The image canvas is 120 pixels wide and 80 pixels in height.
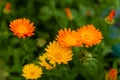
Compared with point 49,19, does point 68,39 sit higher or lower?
lower

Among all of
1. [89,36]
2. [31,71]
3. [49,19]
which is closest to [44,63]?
[31,71]

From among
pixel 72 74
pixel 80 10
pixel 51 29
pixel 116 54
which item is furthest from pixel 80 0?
pixel 72 74

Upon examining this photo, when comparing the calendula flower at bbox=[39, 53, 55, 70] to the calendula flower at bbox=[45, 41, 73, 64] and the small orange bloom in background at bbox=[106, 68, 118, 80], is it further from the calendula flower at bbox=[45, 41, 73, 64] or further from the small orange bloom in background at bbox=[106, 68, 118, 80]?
the small orange bloom in background at bbox=[106, 68, 118, 80]

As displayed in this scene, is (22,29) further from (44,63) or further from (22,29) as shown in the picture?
(44,63)

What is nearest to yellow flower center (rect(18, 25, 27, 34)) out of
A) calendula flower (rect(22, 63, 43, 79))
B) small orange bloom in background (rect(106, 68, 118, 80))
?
calendula flower (rect(22, 63, 43, 79))

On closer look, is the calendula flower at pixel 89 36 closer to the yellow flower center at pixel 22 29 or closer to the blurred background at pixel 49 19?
the yellow flower center at pixel 22 29

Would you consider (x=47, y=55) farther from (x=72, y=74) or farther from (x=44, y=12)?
(x=44, y=12)

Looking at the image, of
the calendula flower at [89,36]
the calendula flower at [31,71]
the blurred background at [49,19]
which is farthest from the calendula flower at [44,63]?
the blurred background at [49,19]
